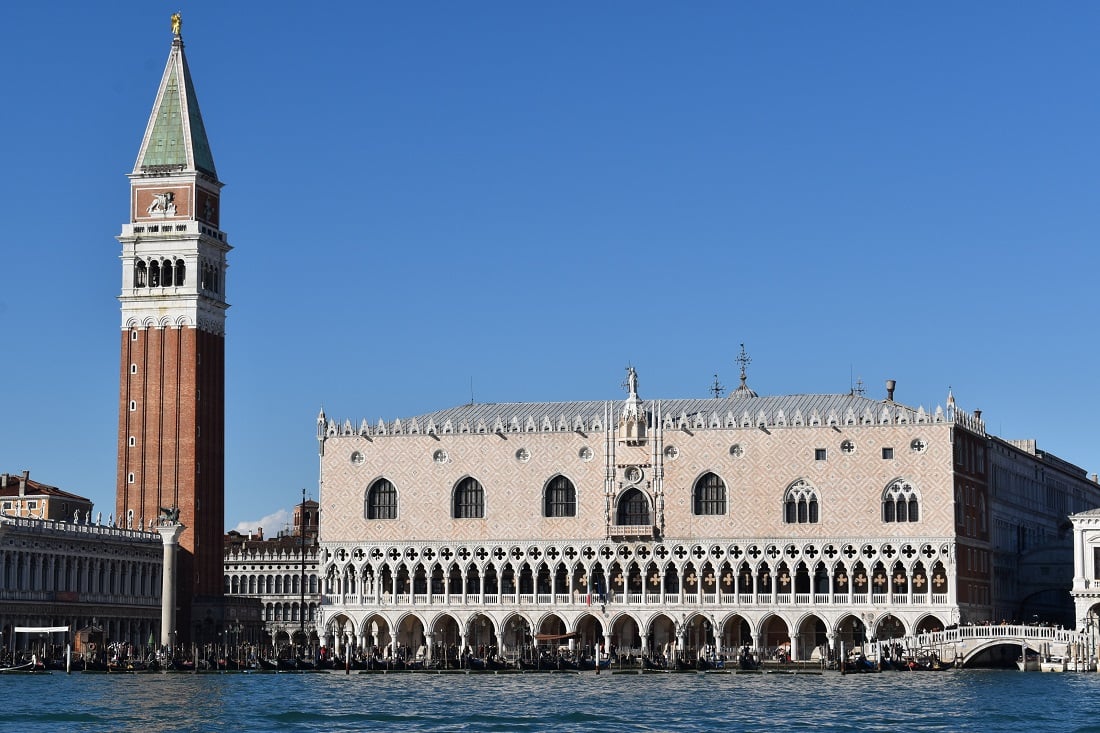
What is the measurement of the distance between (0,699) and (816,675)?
2606 cm

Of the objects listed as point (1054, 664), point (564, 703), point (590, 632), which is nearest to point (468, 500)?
point (590, 632)

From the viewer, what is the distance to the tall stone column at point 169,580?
8462cm

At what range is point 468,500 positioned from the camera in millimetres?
82938

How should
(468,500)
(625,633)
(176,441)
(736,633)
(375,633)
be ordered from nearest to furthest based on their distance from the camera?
(736,633) → (625,633) → (468,500) → (375,633) → (176,441)

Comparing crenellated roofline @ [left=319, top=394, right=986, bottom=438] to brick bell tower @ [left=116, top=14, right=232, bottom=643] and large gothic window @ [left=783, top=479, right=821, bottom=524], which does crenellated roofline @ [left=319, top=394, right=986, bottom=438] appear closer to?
large gothic window @ [left=783, top=479, right=821, bottom=524]

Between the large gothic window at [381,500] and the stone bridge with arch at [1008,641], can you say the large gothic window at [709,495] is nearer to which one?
the stone bridge with arch at [1008,641]

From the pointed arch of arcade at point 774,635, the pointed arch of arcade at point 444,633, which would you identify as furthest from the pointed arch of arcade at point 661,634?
the pointed arch of arcade at point 444,633

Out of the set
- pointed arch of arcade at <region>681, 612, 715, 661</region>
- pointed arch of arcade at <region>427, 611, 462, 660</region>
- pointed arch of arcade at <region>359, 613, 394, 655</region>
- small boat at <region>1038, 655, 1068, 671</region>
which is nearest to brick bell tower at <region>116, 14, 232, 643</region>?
pointed arch of arcade at <region>359, 613, 394, 655</region>

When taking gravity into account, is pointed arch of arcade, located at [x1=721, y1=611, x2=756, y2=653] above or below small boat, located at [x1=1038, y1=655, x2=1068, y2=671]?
above

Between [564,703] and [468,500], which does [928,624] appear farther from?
[564,703]

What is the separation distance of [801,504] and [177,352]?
27.3 metres

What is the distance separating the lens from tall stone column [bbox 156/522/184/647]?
84625 millimetres

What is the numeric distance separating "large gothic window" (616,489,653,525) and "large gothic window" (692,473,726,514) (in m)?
1.88

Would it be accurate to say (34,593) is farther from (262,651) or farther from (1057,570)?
(1057,570)
